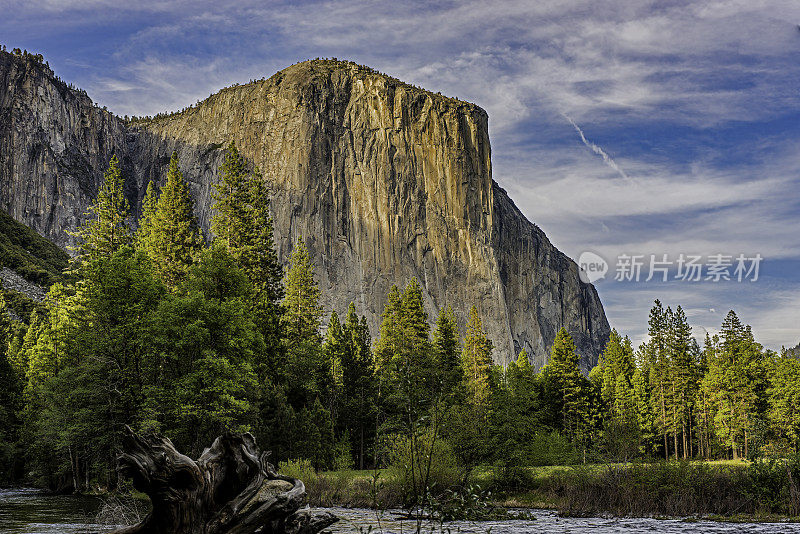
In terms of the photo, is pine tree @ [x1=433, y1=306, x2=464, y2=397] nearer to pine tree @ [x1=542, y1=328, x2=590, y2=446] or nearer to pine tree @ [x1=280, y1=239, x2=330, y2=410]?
pine tree @ [x1=280, y1=239, x2=330, y2=410]

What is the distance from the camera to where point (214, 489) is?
650 centimetres

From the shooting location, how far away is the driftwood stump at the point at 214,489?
610 cm

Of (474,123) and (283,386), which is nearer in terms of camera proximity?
(283,386)

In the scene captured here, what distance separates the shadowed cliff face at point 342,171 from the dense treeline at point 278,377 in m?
62.1

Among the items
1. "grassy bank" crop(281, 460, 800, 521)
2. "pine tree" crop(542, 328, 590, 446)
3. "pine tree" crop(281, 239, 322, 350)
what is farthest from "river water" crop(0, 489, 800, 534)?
"pine tree" crop(542, 328, 590, 446)

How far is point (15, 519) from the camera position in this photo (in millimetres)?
23406

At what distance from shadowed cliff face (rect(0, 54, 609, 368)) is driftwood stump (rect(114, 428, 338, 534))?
121128 millimetres

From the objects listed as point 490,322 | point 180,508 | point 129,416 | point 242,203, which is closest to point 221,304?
point 129,416

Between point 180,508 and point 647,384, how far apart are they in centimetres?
7185

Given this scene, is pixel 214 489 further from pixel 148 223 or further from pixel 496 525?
pixel 148 223

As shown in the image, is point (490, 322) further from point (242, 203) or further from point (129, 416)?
point (129, 416)

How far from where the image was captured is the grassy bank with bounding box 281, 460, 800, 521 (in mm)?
24797

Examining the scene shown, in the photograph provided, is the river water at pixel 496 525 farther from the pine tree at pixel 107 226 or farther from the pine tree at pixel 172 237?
the pine tree at pixel 107 226

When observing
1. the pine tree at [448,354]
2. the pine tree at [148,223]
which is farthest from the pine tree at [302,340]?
the pine tree at [448,354]
